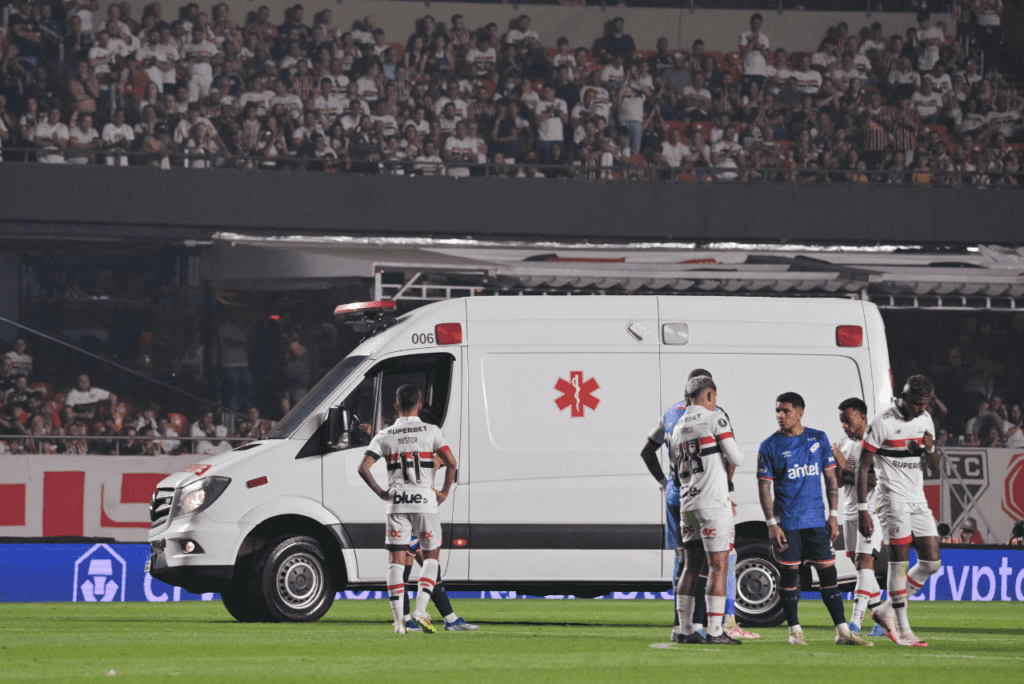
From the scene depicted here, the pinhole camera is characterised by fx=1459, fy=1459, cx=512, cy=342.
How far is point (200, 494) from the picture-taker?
11617 mm

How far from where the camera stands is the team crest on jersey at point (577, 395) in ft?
38.8

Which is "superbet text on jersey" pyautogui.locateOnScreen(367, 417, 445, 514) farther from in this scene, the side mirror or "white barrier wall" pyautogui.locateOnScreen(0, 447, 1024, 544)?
"white barrier wall" pyautogui.locateOnScreen(0, 447, 1024, 544)

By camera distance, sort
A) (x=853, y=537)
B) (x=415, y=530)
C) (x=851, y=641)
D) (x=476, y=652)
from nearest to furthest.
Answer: (x=476, y=652) < (x=851, y=641) < (x=415, y=530) < (x=853, y=537)

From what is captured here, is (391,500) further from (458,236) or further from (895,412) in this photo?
(458,236)

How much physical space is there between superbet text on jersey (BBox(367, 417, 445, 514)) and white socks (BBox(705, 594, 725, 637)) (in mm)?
2125

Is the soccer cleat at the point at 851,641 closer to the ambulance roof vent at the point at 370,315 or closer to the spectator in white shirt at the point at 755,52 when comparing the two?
the ambulance roof vent at the point at 370,315

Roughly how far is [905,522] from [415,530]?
3280mm

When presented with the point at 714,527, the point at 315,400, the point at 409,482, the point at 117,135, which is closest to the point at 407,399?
the point at 409,482

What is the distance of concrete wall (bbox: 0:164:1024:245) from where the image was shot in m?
22.7

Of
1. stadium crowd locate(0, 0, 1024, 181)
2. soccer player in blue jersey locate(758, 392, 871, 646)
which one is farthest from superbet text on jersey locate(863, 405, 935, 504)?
stadium crowd locate(0, 0, 1024, 181)

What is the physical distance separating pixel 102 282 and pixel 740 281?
35.7 feet

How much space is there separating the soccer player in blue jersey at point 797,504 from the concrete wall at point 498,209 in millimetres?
14713

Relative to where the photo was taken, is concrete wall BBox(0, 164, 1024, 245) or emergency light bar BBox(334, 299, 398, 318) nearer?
emergency light bar BBox(334, 299, 398, 318)

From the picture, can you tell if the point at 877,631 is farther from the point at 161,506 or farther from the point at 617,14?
the point at 617,14
